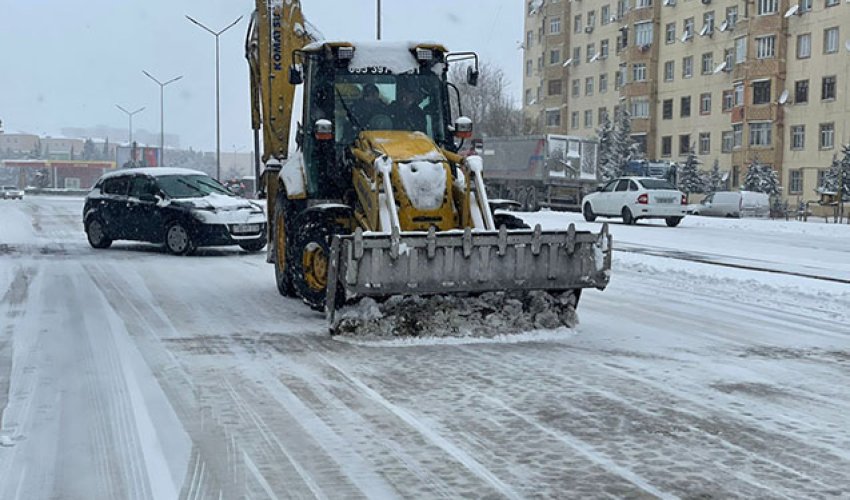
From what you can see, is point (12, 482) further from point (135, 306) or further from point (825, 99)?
point (825, 99)

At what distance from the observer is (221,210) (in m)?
18.5

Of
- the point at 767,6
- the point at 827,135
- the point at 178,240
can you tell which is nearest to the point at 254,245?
the point at 178,240

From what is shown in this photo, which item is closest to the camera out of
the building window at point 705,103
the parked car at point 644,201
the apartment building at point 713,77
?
the parked car at point 644,201

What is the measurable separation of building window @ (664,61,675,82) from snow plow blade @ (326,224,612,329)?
6274 centimetres

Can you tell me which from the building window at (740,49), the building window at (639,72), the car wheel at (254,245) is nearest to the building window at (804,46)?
the building window at (740,49)

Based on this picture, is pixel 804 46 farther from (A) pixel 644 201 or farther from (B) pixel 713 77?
(A) pixel 644 201

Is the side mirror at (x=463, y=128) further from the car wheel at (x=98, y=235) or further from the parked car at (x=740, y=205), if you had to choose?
the parked car at (x=740, y=205)

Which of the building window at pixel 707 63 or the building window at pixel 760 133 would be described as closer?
the building window at pixel 760 133

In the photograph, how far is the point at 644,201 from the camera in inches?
1179

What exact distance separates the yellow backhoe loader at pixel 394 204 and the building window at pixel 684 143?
5871cm

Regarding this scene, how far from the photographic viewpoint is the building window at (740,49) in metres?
59.9

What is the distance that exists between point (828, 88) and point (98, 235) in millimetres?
45178

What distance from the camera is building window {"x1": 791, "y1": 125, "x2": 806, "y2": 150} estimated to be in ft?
184

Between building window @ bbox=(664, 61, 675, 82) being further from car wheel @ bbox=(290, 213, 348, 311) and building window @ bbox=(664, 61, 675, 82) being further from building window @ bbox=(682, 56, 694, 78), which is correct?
car wheel @ bbox=(290, 213, 348, 311)
